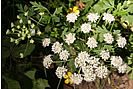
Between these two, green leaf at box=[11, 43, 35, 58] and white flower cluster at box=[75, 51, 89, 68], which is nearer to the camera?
white flower cluster at box=[75, 51, 89, 68]

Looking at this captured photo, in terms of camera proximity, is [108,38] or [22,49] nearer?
[108,38]

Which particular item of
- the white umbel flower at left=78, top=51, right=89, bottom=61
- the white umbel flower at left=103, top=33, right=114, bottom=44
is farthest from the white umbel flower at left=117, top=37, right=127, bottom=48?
the white umbel flower at left=78, top=51, right=89, bottom=61

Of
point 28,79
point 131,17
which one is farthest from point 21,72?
point 131,17

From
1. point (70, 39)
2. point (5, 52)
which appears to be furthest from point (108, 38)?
point (5, 52)

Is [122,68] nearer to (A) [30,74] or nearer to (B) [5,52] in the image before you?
(A) [30,74]

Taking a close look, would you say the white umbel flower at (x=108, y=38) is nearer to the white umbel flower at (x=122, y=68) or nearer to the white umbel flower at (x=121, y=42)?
the white umbel flower at (x=121, y=42)

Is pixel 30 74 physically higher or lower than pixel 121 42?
lower

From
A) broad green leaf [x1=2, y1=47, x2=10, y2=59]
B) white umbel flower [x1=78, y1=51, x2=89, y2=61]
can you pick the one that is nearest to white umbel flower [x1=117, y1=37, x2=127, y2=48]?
white umbel flower [x1=78, y1=51, x2=89, y2=61]

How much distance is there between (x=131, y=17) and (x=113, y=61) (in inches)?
9.4

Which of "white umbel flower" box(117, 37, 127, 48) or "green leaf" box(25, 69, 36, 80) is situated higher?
"white umbel flower" box(117, 37, 127, 48)

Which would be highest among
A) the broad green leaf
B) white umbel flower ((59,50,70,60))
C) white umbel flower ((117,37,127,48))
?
white umbel flower ((117,37,127,48))

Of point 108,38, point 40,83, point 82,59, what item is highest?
point 108,38

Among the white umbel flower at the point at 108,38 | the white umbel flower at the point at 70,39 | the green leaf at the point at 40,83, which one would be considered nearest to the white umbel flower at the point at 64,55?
the white umbel flower at the point at 70,39

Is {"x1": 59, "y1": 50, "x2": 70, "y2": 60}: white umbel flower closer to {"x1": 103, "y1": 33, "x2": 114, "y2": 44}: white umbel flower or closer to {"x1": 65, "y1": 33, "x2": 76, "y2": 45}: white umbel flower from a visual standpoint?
{"x1": 65, "y1": 33, "x2": 76, "y2": 45}: white umbel flower
